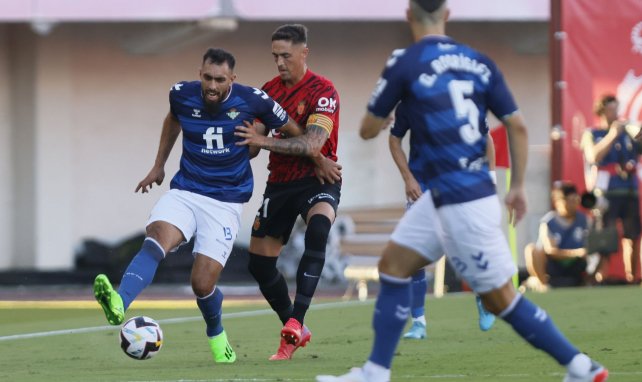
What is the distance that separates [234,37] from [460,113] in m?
15.7

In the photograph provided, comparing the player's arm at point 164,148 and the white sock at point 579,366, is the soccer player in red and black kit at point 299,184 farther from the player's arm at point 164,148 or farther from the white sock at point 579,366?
the white sock at point 579,366

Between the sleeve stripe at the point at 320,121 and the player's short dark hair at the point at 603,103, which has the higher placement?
the sleeve stripe at the point at 320,121

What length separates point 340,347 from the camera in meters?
11.4

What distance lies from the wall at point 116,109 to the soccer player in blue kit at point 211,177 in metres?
11.8

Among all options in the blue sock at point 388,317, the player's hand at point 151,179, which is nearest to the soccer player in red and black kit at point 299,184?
the player's hand at point 151,179

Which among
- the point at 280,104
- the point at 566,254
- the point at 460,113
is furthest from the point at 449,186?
the point at 566,254

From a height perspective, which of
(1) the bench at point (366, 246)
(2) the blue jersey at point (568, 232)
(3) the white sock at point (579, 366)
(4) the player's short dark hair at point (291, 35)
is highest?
(4) the player's short dark hair at point (291, 35)

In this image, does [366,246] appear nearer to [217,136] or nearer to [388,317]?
[217,136]

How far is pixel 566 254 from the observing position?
62.3 feet

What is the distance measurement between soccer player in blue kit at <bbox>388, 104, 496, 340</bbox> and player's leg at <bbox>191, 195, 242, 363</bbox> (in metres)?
1.13

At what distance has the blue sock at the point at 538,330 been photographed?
7.42 metres

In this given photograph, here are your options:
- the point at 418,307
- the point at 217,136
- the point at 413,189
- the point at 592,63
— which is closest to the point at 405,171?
the point at 413,189

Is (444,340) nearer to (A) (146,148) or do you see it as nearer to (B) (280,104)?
(B) (280,104)

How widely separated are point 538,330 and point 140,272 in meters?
3.07
